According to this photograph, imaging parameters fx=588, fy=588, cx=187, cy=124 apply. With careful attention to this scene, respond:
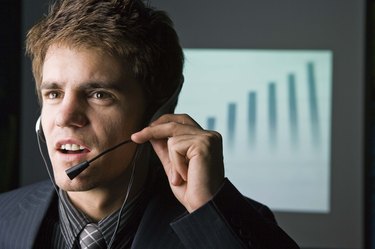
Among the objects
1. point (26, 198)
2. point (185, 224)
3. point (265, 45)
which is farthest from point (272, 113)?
point (185, 224)

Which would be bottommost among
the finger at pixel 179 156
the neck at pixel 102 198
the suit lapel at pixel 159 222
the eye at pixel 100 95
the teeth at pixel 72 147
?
the suit lapel at pixel 159 222

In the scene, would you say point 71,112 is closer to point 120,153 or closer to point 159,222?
point 120,153

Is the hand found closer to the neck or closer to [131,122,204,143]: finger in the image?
[131,122,204,143]: finger

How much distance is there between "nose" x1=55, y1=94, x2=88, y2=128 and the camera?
4.01ft

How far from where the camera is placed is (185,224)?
1256 mm

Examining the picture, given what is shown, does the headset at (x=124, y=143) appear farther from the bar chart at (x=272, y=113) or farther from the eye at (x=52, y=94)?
the bar chart at (x=272, y=113)

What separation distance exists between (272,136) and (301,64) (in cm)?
53

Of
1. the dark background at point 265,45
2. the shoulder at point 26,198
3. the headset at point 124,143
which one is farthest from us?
the dark background at point 265,45

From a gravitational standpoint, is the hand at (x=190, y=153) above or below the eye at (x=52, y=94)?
below

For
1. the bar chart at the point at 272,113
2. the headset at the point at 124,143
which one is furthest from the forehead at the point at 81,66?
the bar chart at the point at 272,113

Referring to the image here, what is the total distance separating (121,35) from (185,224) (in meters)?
0.45

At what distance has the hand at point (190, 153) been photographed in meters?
1.26

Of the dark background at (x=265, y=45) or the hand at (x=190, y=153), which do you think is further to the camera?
the dark background at (x=265, y=45)

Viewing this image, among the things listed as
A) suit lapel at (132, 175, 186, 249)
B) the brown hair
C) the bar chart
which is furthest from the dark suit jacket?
the bar chart
